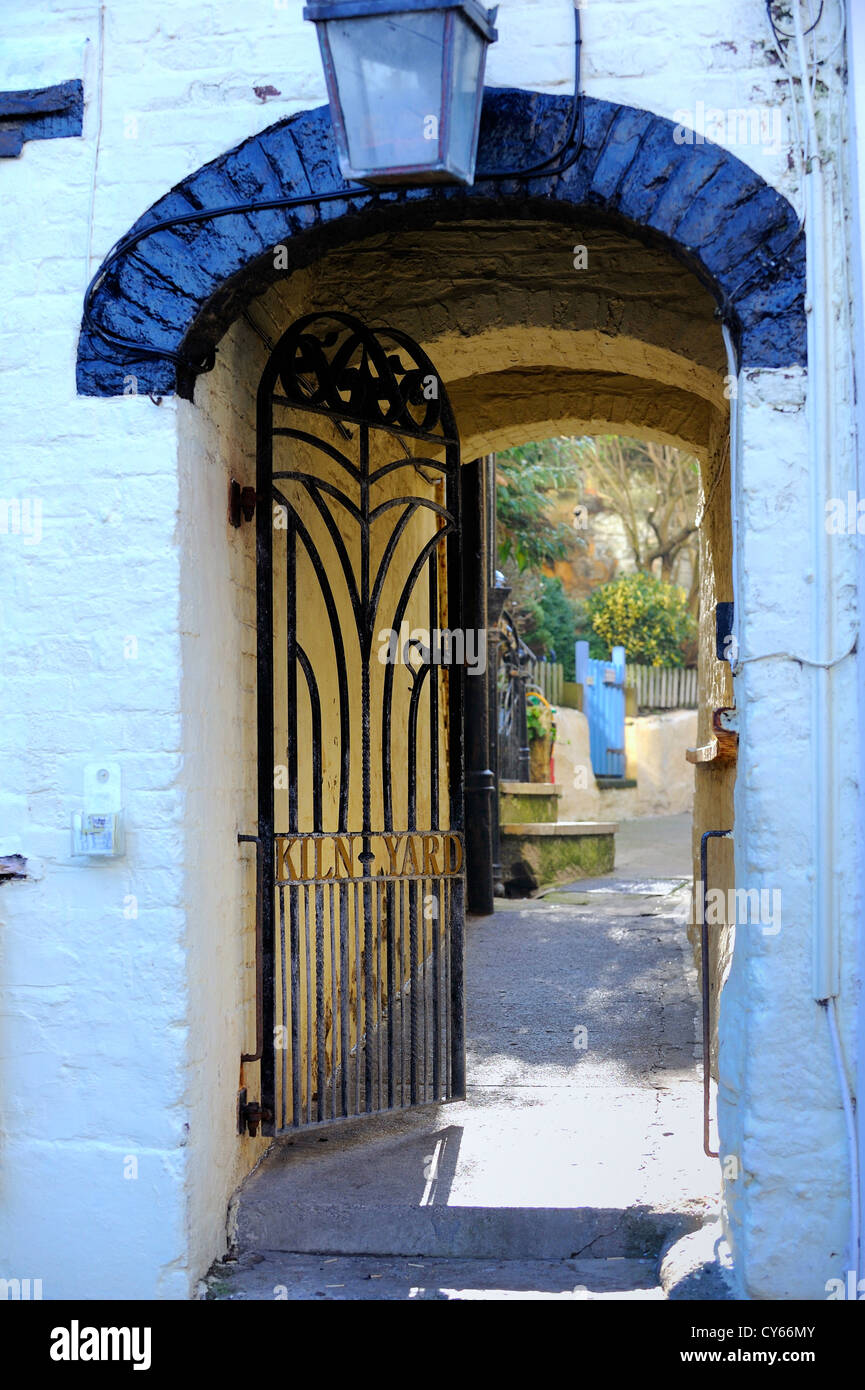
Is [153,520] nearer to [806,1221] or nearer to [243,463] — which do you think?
[243,463]

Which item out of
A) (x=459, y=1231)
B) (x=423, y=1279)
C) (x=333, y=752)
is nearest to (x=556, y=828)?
(x=333, y=752)

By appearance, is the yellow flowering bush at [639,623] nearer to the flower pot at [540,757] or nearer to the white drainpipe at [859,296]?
the flower pot at [540,757]

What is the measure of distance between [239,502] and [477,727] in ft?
16.3

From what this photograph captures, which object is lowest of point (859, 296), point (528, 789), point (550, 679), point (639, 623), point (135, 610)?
point (528, 789)

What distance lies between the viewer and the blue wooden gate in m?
17.4

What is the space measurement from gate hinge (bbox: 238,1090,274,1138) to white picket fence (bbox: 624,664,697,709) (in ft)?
51.0

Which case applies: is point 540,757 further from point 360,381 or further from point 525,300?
point 360,381

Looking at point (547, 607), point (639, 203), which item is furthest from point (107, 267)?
point (547, 607)

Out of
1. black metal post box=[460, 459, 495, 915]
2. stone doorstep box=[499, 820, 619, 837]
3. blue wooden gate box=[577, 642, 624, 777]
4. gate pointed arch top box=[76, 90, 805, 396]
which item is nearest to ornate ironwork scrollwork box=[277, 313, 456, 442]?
gate pointed arch top box=[76, 90, 805, 396]

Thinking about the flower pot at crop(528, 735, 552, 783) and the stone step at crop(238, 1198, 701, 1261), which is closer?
the stone step at crop(238, 1198, 701, 1261)

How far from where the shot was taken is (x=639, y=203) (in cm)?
335

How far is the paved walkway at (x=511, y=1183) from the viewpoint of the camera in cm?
364

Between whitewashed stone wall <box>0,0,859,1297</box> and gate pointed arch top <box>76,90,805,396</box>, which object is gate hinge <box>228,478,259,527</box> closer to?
whitewashed stone wall <box>0,0,859,1297</box>

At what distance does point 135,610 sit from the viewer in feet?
11.5
